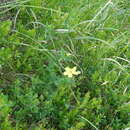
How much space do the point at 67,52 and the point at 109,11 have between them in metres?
0.62

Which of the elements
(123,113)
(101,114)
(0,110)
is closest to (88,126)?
(101,114)

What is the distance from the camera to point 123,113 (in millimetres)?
2082

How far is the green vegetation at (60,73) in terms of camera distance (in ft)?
6.32

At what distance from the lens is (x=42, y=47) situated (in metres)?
2.21

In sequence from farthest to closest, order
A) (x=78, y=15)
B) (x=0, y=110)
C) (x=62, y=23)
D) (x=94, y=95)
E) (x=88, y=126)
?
(x=78, y=15) < (x=62, y=23) < (x=94, y=95) < (x=88, y=126) < (x=0, y=110)

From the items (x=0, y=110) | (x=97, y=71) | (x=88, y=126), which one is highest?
(x=0, y=110)

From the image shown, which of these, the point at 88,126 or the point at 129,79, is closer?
the point at 88,126

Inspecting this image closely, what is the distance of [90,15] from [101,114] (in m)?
1.01

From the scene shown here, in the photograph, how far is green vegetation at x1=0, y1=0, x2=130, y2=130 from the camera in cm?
193

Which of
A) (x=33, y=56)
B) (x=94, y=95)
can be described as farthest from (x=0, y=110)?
(x=94, y=95)

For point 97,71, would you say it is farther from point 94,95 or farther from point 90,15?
point 90,15

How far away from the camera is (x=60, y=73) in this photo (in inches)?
85.2

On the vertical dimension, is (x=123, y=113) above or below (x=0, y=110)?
below

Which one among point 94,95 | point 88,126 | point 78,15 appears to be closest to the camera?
point 88,126
